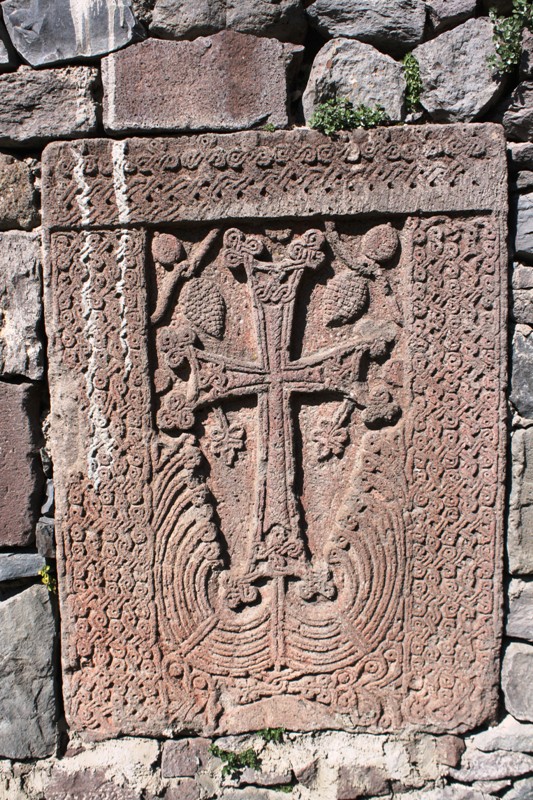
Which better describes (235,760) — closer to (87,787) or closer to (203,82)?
(87,787)

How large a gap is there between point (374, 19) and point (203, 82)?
569mm

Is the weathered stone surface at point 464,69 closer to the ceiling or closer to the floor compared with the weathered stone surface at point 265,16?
closer to the floor

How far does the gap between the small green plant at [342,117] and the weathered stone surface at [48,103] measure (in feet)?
2.39

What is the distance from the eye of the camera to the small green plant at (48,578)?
2.53 metres

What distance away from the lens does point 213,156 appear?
2.31 meters

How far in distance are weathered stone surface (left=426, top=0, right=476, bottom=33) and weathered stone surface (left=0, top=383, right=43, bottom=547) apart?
1764mm

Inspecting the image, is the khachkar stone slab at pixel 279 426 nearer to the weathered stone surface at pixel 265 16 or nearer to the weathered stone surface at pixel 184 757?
the weathered stone surface at pixel 184 757

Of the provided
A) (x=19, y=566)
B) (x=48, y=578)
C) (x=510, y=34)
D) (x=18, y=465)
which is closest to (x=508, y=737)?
(x=48, y=578)

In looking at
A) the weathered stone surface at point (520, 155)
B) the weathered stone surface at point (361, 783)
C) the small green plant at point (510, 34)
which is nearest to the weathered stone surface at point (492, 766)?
the weathered stone surface at point (361, 783)

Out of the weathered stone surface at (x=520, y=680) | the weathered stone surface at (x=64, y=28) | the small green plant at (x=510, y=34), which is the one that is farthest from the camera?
the weathered stone surface at (x=520, y=680)

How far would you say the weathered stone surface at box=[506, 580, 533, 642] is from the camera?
243 cm

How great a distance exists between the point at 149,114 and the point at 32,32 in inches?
18.5

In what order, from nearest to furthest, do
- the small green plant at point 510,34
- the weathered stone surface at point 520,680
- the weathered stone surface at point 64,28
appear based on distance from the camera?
the small green plant at point 510,34, the weathered stone surface at point 64,28, the weathered stone surface at point 520,680

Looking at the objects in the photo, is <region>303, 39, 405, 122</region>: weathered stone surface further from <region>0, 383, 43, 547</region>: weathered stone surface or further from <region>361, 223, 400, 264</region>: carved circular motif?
<region>0, 383, 43, 547</region>: weathered stone surface
